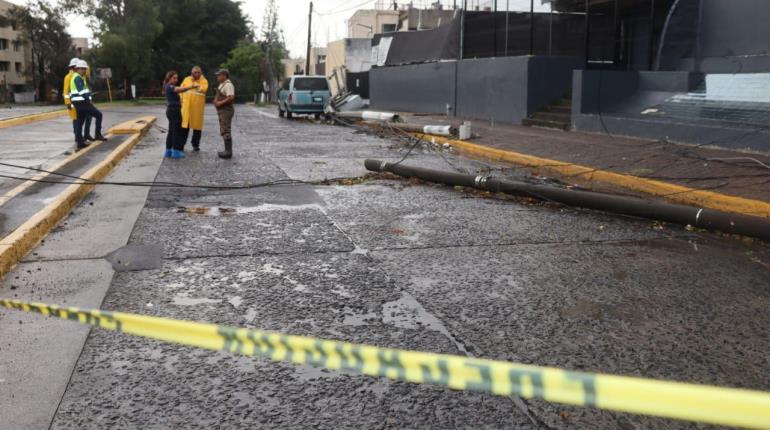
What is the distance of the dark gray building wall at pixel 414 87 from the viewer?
26.2 m

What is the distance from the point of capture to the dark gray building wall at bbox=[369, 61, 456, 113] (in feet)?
85.9

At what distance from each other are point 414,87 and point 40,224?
24.4 m

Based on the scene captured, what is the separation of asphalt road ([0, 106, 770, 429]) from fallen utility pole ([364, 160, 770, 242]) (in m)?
0.13

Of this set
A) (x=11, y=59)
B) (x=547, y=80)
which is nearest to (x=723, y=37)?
(x=547, y=80)

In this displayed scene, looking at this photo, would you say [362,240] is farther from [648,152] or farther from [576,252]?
[648,152]

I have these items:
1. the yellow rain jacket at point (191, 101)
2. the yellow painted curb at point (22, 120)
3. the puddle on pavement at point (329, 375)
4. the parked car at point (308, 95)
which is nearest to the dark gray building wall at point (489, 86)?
the parked car at point (308, 95)

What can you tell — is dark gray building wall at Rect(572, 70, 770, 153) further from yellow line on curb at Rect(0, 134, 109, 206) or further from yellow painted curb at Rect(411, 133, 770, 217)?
yellow line on curb at Rect(0, 134, 109, 206)

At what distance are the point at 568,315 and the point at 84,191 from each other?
21.9 feet

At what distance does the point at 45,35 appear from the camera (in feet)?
229

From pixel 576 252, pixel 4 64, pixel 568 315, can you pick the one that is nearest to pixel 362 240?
pixel 576 252

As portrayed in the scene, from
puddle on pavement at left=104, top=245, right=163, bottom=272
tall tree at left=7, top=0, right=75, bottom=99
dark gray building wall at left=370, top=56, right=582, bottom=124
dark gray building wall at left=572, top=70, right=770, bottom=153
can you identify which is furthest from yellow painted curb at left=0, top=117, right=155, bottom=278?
tall tree at left=7, top=0, right=75, bottom=99

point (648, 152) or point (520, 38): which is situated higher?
point (520, 38)

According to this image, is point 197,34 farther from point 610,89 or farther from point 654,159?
point 654,159

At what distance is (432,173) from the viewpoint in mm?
9641
